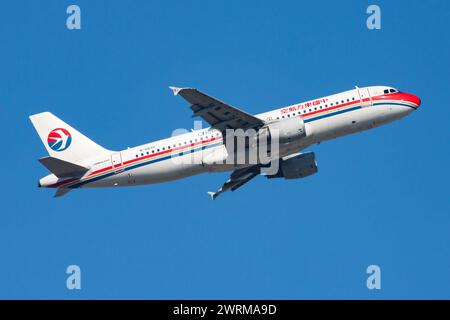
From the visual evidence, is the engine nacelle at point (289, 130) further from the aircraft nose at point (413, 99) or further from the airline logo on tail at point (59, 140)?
the airline logo on tail at point (59, 140)

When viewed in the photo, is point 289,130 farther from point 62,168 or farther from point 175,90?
point 62,168

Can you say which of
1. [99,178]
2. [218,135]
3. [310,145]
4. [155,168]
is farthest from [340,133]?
[99,178]

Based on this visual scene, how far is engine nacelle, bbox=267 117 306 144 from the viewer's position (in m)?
62.7

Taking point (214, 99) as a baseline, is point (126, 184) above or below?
below

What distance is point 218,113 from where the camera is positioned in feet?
208

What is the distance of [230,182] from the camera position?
69.7 meters

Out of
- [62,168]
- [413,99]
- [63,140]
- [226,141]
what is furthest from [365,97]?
[63,140]

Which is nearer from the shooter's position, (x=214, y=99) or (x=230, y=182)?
(x=214, y=99)

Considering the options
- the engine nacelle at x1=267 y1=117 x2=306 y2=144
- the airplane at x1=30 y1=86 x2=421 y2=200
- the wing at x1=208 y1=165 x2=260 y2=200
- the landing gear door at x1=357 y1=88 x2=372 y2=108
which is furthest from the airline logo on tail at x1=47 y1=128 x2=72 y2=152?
the landing gear door at x1=357 y1=88 x2=372 y2=108

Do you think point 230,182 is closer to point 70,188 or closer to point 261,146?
point 261,146

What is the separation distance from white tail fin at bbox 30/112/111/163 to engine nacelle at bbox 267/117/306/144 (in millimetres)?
13006

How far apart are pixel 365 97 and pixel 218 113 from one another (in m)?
11.0

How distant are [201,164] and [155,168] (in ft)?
11.3

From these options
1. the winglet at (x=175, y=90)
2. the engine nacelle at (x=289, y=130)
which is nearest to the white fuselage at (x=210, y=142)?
the engine nacelle at (x=289, y=130)
